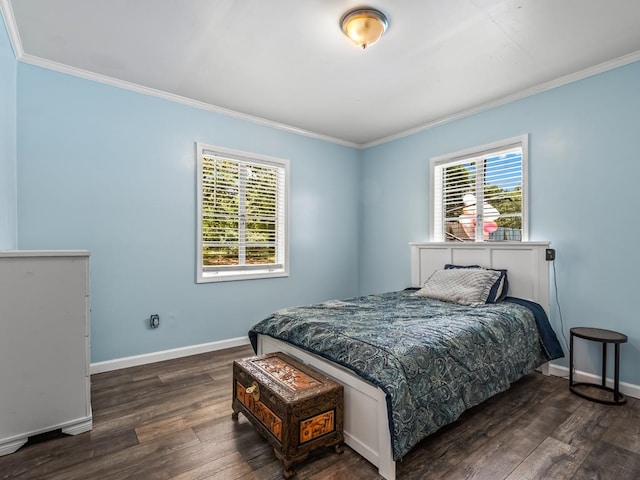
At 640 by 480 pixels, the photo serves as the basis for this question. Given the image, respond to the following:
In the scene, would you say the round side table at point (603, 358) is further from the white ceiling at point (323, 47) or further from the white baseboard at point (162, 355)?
the white baseboard at point (162, 355)

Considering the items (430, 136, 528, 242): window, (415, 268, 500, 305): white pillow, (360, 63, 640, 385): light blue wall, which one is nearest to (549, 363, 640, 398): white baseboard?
(360, 63, 640, 385): light blue wall

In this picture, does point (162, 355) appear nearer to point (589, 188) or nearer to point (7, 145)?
point (7, 145)

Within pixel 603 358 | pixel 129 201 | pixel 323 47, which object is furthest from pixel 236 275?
pixel 603 358

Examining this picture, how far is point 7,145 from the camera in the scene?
2326mm

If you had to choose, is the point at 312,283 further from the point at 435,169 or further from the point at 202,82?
the point at 202,82

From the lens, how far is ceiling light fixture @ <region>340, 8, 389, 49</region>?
81.2 inches

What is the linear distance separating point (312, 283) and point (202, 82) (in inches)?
104

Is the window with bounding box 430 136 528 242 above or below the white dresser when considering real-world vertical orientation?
above

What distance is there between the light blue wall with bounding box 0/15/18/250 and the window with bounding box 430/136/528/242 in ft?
12.7

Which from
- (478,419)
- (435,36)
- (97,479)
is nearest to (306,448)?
(97,479)

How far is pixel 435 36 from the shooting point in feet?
7.62

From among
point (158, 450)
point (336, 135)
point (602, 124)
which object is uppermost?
point (336, 135)

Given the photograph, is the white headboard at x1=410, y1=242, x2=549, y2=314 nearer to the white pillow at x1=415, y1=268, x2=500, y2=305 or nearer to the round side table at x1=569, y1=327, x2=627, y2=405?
the white pillow at x1=415, y1=268, x2=500, y2=305

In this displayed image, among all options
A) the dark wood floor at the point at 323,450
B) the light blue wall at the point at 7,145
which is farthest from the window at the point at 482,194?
the light blue wall at the point at 7,145
